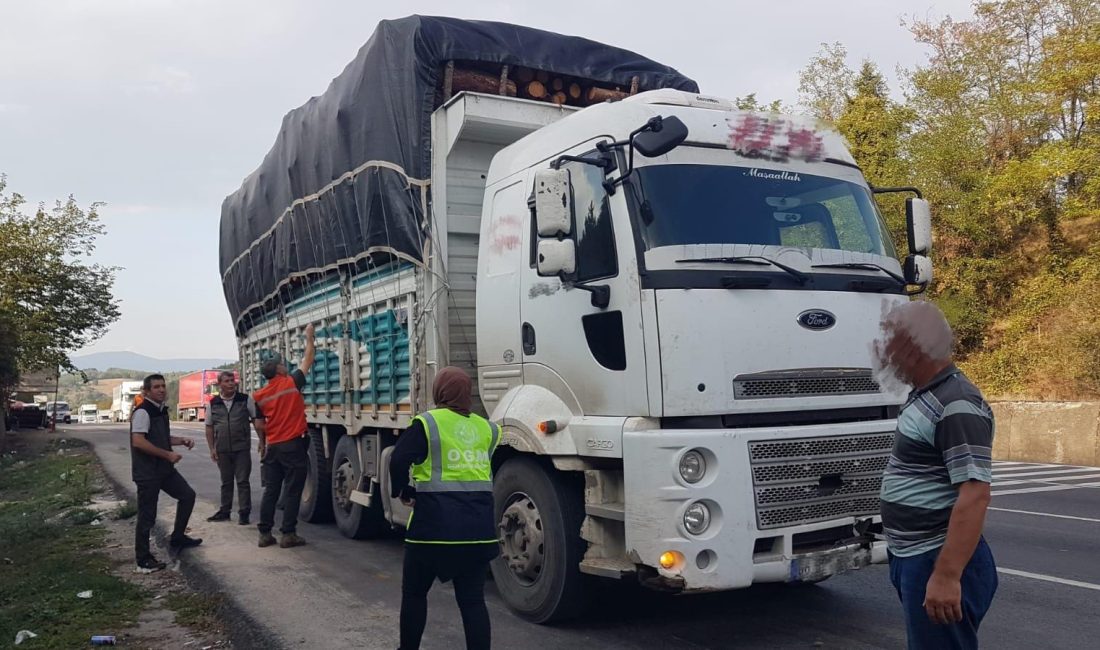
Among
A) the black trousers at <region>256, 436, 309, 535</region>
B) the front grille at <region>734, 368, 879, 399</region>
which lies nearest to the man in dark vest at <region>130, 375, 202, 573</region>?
the black trousers at <region>256, 436, 309, 535</region>

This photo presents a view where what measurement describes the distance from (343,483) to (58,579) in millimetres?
2525

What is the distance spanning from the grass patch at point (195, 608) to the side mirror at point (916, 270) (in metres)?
4.97

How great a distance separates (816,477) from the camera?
493 centimetres

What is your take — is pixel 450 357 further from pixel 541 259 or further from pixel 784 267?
pixel 784 267

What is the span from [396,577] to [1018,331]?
1933 centimetres

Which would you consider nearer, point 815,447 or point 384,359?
point 815,447

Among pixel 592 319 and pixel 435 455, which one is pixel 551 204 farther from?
pixel 435 455

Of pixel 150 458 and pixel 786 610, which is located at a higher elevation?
pixel 150 458

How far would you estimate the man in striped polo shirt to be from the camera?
2771 mm

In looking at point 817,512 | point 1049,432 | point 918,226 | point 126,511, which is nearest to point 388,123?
point 918,226

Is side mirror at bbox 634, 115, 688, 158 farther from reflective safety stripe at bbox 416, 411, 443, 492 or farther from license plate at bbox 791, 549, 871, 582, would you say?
license plate at bbox 791, 549, 871, 582

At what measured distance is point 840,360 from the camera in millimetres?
5070

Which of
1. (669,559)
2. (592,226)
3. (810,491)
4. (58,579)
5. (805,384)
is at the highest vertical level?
(592,226)

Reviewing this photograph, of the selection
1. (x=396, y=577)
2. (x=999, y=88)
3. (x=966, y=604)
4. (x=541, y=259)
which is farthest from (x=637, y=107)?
(x=999, y=88)
